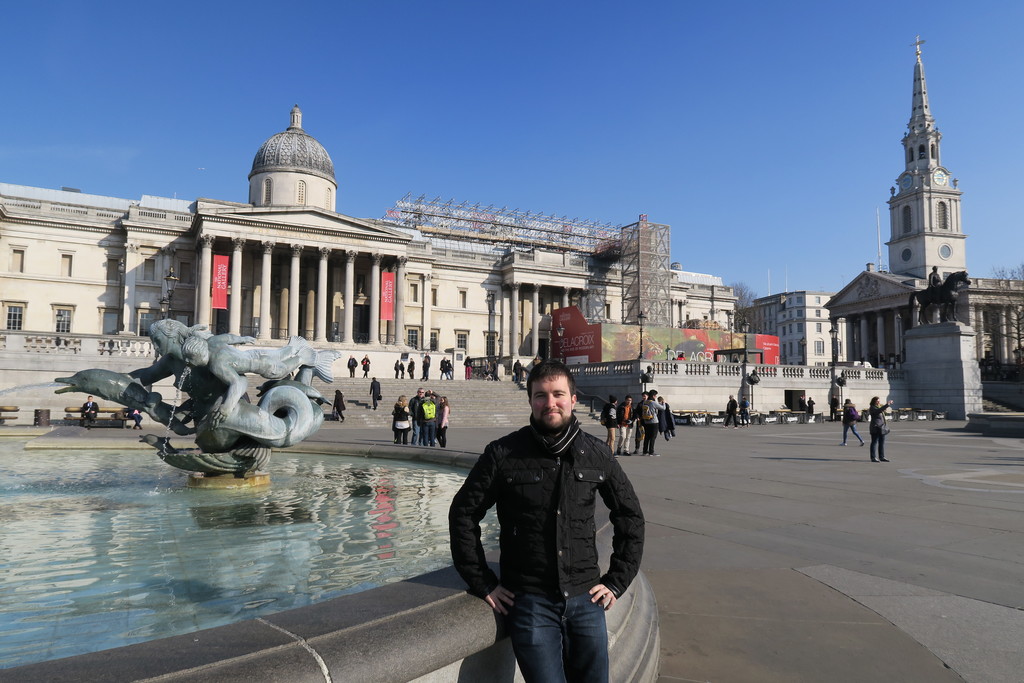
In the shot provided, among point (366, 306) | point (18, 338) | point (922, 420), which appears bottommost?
point (922, 420)

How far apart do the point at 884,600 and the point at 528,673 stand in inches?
132

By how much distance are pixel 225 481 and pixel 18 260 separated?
159 ft

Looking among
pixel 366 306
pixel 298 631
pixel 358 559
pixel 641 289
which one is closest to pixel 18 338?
pixel 366 306

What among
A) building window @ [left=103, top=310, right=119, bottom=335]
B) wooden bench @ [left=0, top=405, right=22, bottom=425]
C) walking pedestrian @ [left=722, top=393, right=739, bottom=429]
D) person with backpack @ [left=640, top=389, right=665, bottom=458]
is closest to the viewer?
person with backpack @ [left=640, top=389, right=665, bottom=458]

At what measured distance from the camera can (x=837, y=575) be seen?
520 cm

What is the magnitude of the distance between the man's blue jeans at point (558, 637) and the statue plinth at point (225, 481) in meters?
7.08

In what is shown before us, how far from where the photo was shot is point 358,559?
5.28 metres

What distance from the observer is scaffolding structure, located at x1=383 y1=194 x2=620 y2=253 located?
6969cm

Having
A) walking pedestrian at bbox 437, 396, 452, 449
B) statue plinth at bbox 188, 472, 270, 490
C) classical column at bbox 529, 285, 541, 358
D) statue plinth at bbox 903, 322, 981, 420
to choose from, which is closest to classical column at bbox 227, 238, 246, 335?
classical column at bbox 529, 285, 541, 358

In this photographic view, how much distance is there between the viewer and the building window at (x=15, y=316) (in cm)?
4509

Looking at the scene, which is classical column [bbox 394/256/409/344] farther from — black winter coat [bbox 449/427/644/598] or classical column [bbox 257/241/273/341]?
black winter coat [bbox 449/427/644/598]

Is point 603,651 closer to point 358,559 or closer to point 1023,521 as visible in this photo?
point 358,559

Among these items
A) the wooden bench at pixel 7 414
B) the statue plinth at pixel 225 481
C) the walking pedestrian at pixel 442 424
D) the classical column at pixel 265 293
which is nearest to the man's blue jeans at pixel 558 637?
the statue plinth at pixel 225 481

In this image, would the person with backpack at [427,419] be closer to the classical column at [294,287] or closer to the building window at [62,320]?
the classical column at [294,287]
